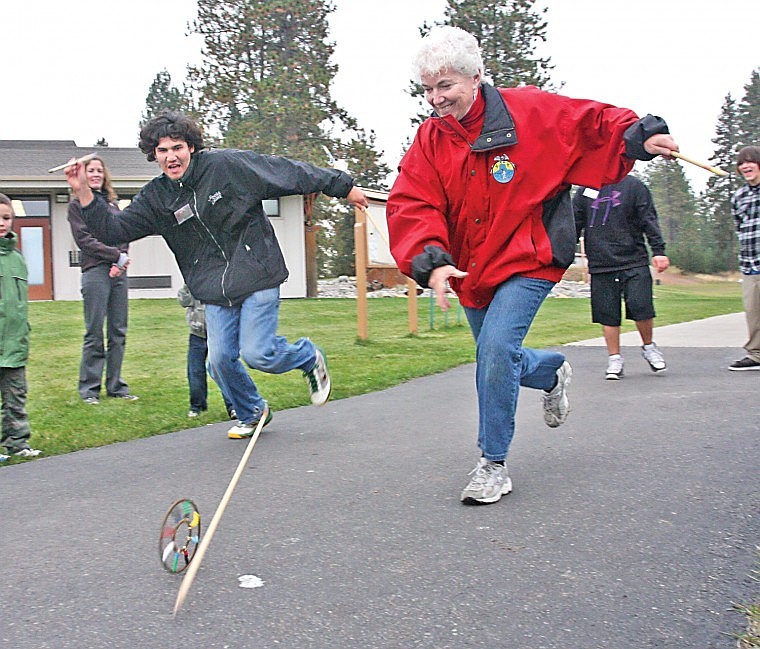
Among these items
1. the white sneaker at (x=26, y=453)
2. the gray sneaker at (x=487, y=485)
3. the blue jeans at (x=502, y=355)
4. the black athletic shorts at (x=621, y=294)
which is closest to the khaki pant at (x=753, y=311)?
the black athletic shorts at (x=621, y=294)

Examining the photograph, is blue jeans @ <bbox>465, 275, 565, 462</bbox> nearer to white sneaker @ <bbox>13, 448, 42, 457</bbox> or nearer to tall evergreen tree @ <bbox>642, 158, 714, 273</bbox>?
white sneaker @ <bbox>13, 448, 42, 457</bbox>

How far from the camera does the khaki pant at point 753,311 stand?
873 cm

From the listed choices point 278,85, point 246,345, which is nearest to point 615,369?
point 246,345

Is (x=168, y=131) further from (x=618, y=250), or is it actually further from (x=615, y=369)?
(x=615, y=369)

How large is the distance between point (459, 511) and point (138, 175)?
26579mm

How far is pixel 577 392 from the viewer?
748 cm

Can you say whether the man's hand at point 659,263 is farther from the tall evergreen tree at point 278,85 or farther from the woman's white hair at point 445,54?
the tall evergreen tree at point 278,85

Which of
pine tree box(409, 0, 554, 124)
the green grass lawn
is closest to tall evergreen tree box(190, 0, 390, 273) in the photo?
pine tree box(409, 0, 554, 124)

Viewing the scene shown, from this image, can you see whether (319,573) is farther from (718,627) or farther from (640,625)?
(718,627)

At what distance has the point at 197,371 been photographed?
707 centimetres

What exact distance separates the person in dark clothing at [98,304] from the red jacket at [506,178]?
4.08m

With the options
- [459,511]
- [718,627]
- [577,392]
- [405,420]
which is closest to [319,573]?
[459,511]

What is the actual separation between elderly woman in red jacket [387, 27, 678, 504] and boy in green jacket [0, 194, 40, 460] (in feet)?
8.57

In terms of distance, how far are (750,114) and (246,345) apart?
215 feet
